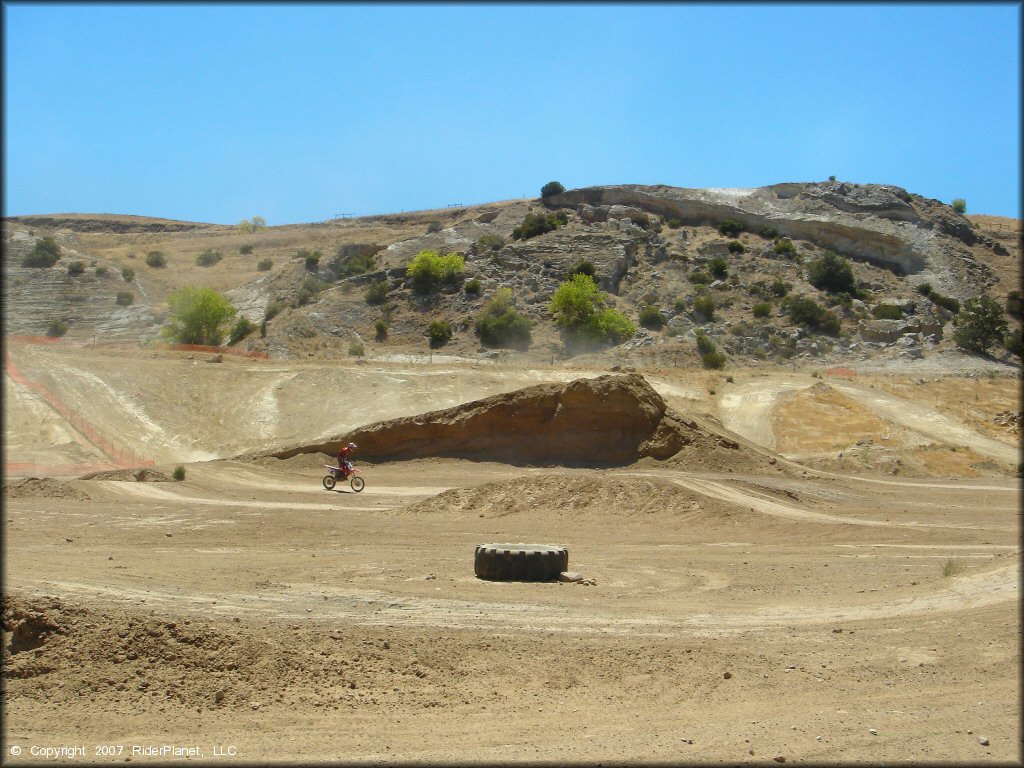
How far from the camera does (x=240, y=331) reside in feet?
254

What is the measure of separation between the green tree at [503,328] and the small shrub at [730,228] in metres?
30.6

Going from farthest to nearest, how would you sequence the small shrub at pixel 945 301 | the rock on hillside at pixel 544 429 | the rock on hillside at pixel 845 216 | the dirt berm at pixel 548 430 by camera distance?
1. the rock on hillside at pixel 845 216
2. the small shrub at pixel 945 301
3. the rock on hillside at pixel 544 429
4. the dirt berm at pixel 548 430

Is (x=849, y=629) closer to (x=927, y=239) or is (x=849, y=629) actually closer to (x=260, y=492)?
(x=260, y=492)

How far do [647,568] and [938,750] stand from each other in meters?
8.61

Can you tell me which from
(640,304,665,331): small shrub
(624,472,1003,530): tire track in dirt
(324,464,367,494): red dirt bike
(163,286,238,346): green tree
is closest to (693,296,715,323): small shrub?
(640,304,665,331): small shrub

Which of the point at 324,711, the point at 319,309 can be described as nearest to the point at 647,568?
the point at 324,711

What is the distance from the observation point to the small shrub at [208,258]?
108 m

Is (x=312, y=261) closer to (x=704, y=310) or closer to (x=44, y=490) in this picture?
(x=704, y=310)

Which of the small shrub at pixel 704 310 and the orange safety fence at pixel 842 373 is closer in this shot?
the orange safety fence at pixel 842 373

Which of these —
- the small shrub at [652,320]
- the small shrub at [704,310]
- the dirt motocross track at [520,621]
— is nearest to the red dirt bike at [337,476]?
the dirt motocross track at [520,621]

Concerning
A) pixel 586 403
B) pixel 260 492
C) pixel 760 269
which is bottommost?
pixel 260 492

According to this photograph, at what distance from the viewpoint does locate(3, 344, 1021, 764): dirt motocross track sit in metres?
8.33

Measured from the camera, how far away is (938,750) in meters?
7.80

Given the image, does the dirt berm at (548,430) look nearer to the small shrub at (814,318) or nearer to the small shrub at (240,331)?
the small shrub at (240,331)
